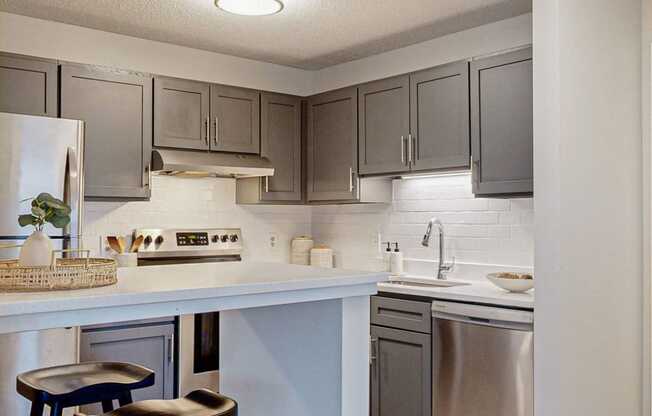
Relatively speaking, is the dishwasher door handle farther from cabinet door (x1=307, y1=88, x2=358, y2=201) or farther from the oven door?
the oven door

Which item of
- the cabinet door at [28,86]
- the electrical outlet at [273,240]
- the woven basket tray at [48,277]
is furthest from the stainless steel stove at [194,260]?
the woven basket tray at [48,277]

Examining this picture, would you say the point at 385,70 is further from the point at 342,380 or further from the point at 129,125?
the point at 342,380

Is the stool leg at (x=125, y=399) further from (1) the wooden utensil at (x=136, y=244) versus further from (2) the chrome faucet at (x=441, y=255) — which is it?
(2) the chrome faucet at (x=441, y=255)

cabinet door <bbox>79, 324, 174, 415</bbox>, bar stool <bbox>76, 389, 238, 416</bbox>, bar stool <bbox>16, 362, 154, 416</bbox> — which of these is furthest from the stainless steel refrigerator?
bar stool <bbox>76, 389, 238, 416</bbox>

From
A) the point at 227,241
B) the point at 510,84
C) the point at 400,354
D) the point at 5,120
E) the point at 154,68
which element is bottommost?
the point at 400,354

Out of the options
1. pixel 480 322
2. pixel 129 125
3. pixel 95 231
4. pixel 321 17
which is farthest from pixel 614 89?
pixel 95 231

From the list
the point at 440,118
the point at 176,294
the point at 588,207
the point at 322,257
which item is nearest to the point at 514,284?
the point at 588,207

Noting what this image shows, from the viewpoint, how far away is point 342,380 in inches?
73.6

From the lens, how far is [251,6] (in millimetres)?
3193

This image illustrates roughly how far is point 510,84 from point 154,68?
2.23 metres

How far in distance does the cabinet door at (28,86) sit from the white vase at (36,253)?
7.13 feet

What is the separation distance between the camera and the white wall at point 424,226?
12.1 feet

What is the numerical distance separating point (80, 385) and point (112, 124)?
204 centimetres

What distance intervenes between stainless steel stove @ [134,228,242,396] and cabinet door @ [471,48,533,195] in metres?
1.85
